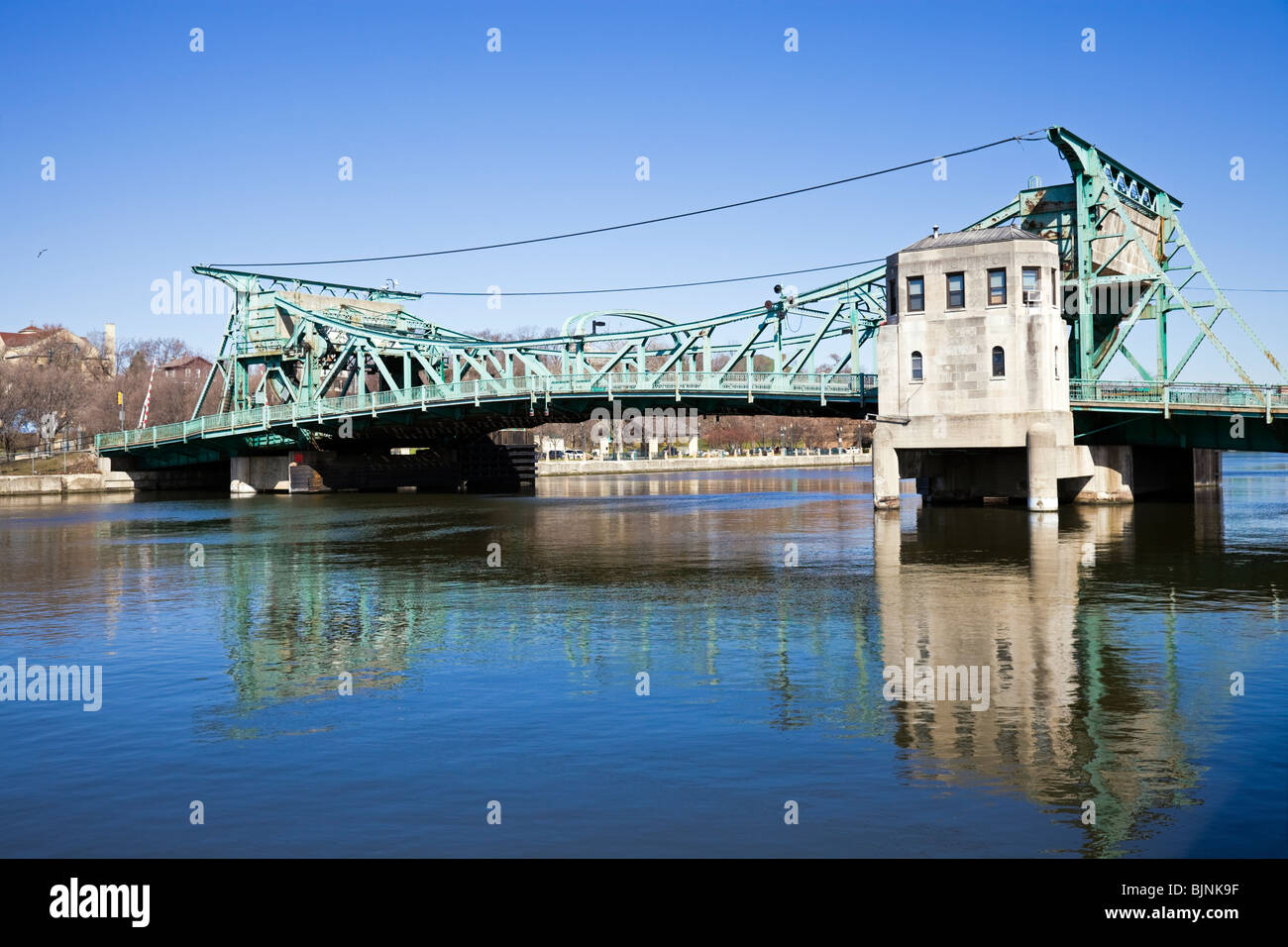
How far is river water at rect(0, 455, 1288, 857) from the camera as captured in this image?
11.9 m

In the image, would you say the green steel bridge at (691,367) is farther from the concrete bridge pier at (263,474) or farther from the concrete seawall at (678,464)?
the concrete seawall at (678,464)

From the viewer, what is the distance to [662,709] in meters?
16.8

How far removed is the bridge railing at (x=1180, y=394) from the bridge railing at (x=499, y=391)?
15562mm

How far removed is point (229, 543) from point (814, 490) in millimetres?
55995

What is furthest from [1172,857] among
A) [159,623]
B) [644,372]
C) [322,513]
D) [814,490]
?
[814,490]

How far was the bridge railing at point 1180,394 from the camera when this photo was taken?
53.4m

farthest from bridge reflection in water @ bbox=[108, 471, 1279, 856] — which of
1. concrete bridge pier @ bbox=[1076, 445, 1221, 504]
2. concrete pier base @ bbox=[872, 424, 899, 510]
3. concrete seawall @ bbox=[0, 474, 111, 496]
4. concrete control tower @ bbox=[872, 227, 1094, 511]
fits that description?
concrete seawall @ bbox=[0, 474, 111, 496]

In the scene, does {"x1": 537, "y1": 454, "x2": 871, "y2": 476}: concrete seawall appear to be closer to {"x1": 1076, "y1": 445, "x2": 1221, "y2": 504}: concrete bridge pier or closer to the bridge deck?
the bridge deck

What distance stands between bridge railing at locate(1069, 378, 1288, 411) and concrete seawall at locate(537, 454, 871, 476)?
9337 cm

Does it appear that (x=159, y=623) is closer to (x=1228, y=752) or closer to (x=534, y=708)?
(x=534, y=708)

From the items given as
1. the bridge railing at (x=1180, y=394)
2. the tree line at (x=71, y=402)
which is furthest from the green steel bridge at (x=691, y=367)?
the tree line at (x=71, y=402)

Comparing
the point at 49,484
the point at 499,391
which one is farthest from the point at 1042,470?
the point at 49,484
